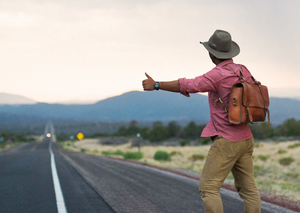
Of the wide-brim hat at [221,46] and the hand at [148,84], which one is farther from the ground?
the wide-brim hat at [221,46]

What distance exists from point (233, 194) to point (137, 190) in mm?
2230

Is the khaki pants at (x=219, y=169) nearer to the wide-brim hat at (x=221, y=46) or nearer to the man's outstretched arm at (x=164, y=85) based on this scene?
the man's outstretched arm at (x=164, y=85)

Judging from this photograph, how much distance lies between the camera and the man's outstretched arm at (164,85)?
10.5ft

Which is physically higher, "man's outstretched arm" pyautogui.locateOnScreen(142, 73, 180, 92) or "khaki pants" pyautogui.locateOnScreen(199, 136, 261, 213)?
"man's outstretched arm" pyautogui.locateOnScreen(142, 73, 180, 92)

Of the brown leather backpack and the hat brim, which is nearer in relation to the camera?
the brown leather backpack

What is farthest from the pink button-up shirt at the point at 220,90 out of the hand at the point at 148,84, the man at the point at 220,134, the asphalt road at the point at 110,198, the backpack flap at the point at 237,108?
the asphalt road at the point at 110,198

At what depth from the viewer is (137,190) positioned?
755 centimetres

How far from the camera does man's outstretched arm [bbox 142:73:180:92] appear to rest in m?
3.21

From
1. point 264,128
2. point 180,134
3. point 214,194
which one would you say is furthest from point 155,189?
point 180,134

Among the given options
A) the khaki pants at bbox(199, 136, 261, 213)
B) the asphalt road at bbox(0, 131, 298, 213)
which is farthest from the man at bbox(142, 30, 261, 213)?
the asphalt road at bbox(0, 131, 298, 213)

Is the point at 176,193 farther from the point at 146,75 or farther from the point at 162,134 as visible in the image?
the point at 162,134

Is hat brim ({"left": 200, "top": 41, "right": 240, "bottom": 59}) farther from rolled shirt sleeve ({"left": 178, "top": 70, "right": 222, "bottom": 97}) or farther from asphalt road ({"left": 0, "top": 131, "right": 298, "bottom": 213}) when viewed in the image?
asphalt road ({"left": 0, "top": 131, "right": 298, "bottom": 213})

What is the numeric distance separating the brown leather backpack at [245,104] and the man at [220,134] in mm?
123

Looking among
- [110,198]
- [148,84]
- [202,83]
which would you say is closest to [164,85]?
[148,84]
